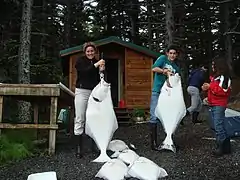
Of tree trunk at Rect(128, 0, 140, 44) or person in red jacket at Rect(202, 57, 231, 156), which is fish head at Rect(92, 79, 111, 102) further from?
tree trunk at Rect(128, 0, 140, 44)

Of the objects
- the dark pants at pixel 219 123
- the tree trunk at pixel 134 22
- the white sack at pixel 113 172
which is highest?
the tree trunk at pixel 134 22

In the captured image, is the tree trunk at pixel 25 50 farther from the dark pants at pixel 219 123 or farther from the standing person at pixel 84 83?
the dark pants at pixel 219 123

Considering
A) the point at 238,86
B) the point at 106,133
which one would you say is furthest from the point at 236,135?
the point at 238,86

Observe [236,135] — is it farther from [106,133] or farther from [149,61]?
[149,61]

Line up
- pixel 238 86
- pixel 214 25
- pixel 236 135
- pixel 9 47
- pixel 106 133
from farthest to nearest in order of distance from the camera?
pixel 214 25 → pixel 238 86 → pixel 9 47 → pixel 236 135 → pixel 106 133

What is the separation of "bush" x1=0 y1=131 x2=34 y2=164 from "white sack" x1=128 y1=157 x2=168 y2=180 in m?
2.22

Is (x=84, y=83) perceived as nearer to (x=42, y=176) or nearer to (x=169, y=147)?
(x=169, y=147)

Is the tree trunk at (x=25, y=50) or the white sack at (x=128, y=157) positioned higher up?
the tree trunk at (x=25, y=50)

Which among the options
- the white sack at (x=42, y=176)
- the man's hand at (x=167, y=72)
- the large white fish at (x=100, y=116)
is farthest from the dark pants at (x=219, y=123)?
the white sack at (x=42, y=176)

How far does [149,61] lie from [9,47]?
189 inches

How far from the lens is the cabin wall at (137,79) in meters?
14.0

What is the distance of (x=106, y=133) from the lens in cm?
600

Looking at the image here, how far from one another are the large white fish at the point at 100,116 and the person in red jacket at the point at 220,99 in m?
1.54

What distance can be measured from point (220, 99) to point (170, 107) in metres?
0.78
